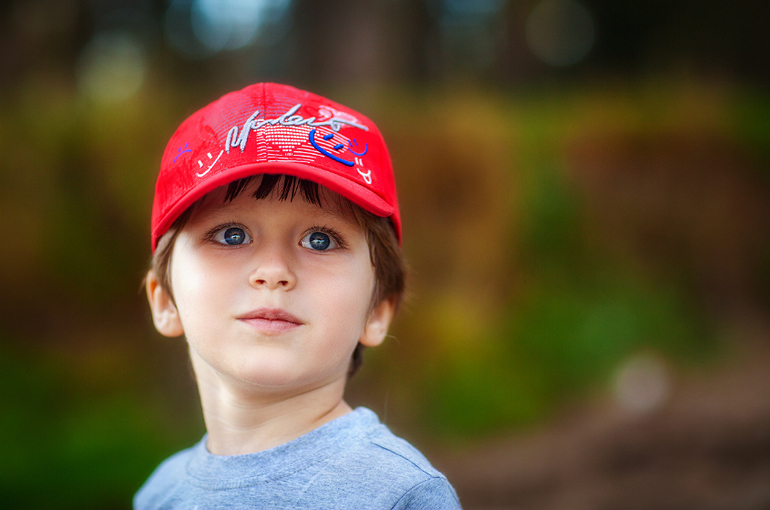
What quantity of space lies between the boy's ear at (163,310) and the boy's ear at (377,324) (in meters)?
0.47

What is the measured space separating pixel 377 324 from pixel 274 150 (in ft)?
1.67

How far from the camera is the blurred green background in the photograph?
430 centimetres

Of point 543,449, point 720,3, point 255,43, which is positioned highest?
point 720,3

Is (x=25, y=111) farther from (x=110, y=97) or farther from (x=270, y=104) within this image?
(x=270, y=104)

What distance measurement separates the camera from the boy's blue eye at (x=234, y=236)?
1.39 m

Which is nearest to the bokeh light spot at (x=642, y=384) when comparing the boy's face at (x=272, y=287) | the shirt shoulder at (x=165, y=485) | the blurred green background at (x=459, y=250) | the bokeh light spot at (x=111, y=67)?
the blurred green background at (x=459, y=250)

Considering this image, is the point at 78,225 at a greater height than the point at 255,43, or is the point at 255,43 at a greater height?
the point at 255,43

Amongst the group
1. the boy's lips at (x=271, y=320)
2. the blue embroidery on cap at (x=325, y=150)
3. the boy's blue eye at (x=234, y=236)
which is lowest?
the boy's lips at (x=271, y=320)

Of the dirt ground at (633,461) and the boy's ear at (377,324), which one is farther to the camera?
the dirt ground at (633,461)

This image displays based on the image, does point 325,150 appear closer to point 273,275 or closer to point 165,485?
point 273,275

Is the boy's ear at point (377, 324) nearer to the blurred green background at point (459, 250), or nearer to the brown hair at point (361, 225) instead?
the brown hair at point (361, 225)

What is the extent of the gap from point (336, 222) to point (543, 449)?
12.4ft

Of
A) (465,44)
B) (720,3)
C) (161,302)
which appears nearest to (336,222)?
(161,302)

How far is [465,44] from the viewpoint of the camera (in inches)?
275
